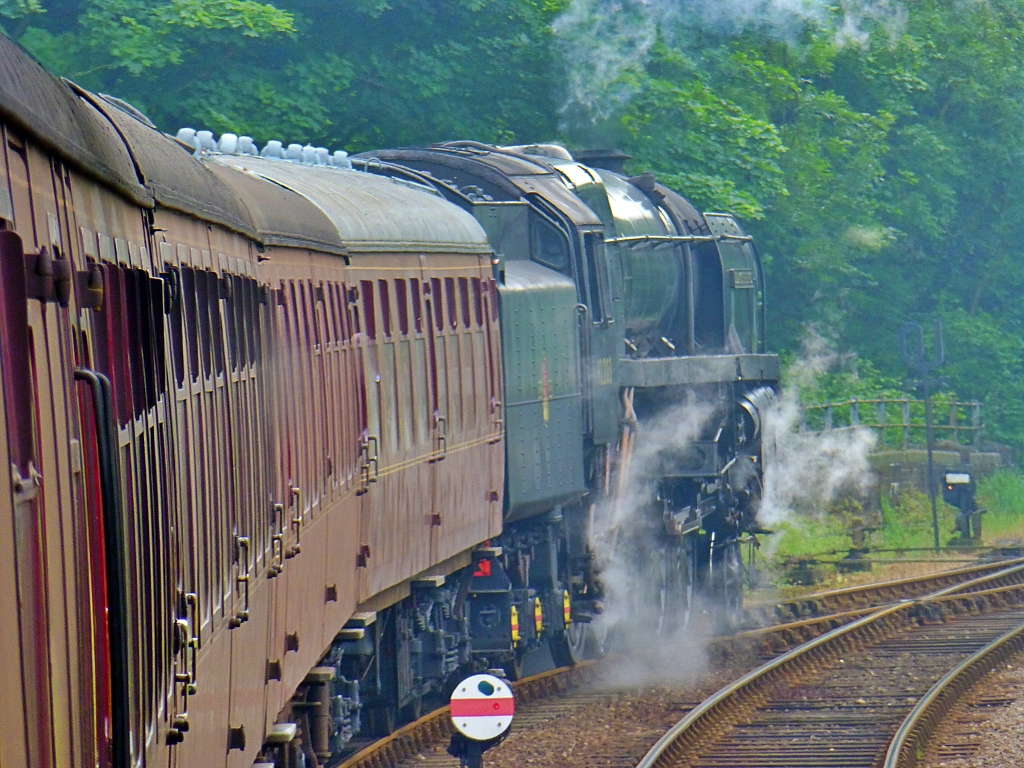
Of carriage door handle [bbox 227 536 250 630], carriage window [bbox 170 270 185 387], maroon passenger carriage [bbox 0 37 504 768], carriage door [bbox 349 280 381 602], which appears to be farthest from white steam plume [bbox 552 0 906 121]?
carriage window [bbox 170 270 185 387]

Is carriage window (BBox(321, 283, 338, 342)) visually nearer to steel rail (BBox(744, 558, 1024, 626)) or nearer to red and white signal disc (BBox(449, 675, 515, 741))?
red and white signal disc (BBox(449, 675, 515, 741))

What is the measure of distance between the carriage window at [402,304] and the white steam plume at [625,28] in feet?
46.4

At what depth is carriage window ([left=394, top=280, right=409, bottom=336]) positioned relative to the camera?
33.2 feet

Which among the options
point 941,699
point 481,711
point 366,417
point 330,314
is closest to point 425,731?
point 481,711

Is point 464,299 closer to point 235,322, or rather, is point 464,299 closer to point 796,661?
point 796,661

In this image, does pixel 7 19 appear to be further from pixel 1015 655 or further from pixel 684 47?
pixel 1015 655

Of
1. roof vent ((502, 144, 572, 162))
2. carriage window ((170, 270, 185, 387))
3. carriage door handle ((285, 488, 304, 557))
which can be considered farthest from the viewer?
roof vent ((502, 144, 572, 162))

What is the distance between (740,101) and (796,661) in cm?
1452

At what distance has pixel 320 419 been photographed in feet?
25.8

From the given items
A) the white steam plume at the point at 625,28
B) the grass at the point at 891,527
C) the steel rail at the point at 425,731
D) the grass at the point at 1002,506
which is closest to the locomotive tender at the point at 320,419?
the steel rail at the point at 425,731

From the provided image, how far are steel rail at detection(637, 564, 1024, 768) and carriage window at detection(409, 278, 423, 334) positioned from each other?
2.86 metres

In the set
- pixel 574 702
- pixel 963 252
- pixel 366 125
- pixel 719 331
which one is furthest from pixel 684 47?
pixel 574 702

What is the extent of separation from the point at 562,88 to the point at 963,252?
15991 mm

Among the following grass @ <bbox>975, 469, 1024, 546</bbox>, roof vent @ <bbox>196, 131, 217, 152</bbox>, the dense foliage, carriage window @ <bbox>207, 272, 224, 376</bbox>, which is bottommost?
grass @ <bbox>975, 469, 1024, 546</bbox>
